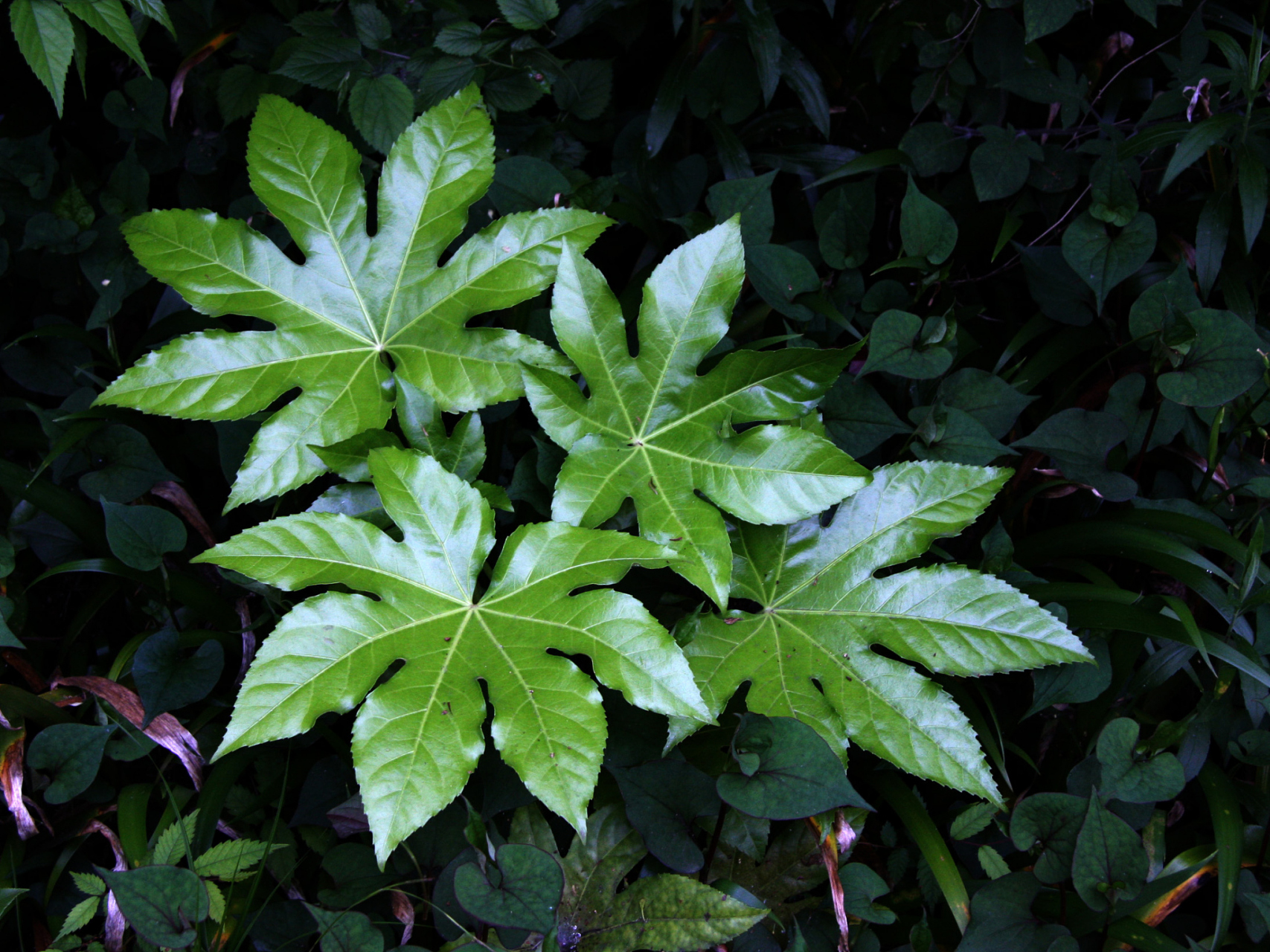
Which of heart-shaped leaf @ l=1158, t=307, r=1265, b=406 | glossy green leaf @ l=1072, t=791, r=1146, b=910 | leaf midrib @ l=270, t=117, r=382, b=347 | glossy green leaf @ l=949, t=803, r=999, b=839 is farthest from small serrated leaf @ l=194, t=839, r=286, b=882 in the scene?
heart-shaped leaf @ l=1158, t=307, r=1265, b=406

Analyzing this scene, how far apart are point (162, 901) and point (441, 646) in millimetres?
573

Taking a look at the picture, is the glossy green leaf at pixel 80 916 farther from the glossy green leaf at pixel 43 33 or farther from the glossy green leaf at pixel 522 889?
the glossy green leaf at pixel 43 33

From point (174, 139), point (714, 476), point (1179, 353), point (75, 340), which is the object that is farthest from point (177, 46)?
point (1179, 353)

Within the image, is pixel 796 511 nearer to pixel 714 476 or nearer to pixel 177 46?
pixel 714 476

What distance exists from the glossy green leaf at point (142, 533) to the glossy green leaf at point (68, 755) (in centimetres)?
31

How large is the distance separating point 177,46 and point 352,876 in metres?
1.86

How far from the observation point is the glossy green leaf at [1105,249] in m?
1.61

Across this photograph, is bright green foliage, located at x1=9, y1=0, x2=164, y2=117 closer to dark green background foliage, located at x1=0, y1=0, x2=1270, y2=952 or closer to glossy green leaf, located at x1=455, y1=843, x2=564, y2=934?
dark green background foliage, located at x1=0, y1=0, x2=1270, y2=952

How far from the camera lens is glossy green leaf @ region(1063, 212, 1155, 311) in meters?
1.61

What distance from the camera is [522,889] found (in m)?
1.17

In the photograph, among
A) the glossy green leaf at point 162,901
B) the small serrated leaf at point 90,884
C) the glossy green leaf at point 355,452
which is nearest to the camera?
the glossy green leaf at point 162,901

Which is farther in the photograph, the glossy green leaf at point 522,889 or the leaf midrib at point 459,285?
the leaf midrib at point 459,285

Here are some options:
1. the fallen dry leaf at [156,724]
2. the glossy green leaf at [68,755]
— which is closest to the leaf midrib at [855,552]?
the fallen dry leaf at [156,724]

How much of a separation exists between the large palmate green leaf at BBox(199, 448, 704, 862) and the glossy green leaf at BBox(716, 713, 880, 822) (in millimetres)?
184
